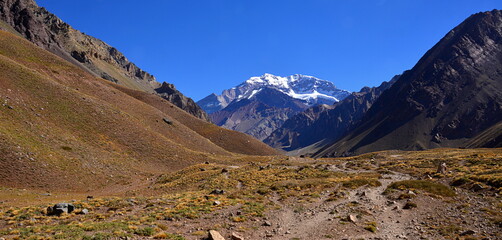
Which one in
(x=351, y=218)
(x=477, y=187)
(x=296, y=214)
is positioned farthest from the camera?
(x=477, y=187)

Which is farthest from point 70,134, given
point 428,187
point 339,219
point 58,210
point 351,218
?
point 428,187

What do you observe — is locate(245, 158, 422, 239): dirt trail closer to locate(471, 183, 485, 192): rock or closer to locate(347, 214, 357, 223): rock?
locate(347, 214, 357, 223): rock

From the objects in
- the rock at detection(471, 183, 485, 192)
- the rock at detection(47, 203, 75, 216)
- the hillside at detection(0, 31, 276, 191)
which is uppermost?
the hillside at detection(0, 31, 276, 191)

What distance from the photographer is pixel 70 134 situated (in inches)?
2261

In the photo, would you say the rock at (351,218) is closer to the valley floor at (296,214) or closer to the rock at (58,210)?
the valley floor at (296,214)

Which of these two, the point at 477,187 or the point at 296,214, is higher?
the point at 477,187

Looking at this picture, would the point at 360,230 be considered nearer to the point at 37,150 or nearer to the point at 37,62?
the point at 37,150

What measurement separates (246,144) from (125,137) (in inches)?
2620

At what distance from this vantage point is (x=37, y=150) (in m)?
44.8

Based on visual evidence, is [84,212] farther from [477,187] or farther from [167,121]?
[167,121]

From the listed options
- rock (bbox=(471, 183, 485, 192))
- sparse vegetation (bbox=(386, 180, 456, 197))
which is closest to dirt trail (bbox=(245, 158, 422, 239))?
sparse vegetation (bbox=(386, 180, 456, 197))

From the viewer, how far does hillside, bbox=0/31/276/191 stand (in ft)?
140

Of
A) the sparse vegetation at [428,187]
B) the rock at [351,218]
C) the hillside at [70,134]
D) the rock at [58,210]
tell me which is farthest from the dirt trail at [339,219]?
the hillside at [70,134]

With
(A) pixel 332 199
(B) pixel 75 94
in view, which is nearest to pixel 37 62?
(B) pixel 75 94
